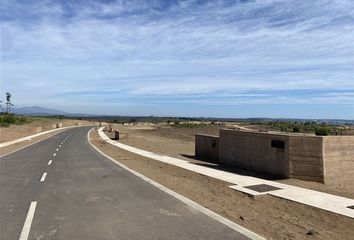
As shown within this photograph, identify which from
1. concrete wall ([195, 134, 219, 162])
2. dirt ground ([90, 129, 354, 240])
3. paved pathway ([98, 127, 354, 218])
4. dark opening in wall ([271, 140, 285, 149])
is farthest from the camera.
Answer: concrete wall ([195, 134, 219, 162])

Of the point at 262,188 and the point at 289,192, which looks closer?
the point at 289,192

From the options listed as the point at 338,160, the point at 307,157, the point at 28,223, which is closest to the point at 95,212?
the point at 28,223

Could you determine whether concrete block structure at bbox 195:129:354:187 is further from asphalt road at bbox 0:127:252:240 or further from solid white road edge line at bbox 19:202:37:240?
solid white road edge line at bbox 19:202:37:240

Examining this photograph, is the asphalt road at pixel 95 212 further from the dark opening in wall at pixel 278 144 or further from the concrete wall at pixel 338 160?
the concrete wall at pixel 338 160

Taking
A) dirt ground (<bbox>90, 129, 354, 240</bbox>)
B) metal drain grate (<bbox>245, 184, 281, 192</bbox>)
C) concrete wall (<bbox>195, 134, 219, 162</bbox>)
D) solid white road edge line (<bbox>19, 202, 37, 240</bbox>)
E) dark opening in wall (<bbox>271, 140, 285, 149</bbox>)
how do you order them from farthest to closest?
concrete wall (<bbox>195, 134, 219, 162</bbox>), dark opening in wall (<bbox>271, 140, 285, 149</bbox>), metal drain grate (<bbox>245, 184, 281, 192</bbox>), dirt ground (<bbox>90, 129, 354, 240</bbox>), solid white road edge line (<bbox>19, 202, 37, 240</bbox>)

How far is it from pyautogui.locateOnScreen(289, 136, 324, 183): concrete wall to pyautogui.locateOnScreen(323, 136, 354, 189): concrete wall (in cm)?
20

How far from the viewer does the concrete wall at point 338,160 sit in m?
14.8

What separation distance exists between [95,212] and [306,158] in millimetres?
8523

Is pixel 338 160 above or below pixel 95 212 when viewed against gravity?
above

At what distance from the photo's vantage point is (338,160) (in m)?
15.1

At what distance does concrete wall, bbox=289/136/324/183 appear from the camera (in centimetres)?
1485

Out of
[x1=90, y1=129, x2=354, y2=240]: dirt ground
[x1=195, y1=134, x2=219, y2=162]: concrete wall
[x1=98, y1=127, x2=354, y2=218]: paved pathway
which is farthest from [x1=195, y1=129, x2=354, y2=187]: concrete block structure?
[x1=195, y1=134, x2=219, y2=162]: concrete wall

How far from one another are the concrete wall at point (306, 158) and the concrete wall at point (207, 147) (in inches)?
306

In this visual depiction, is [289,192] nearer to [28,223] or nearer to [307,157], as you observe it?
[307,157]
